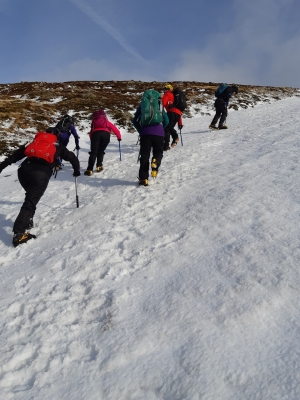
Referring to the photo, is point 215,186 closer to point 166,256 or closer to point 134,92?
point 166,256

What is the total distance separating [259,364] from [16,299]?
2.79 meters

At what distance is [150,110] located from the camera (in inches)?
248

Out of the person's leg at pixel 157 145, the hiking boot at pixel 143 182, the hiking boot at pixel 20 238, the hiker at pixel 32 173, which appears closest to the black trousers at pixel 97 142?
the person's leg at pixel 157 145


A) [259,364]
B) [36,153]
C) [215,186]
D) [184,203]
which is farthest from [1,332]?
[215,186]

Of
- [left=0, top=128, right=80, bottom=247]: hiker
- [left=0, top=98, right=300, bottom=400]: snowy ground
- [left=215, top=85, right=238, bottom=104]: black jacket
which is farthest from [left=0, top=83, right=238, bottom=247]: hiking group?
[left=215, top=85, right=238, bottom=104]: black jacket

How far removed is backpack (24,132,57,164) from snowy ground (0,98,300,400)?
135 centimetres

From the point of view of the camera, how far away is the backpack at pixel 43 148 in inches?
199

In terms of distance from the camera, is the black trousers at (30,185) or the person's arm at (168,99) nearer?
the black trousers at (30,185)

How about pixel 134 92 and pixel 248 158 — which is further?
pixel 134 92

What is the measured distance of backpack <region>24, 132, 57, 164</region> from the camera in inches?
199

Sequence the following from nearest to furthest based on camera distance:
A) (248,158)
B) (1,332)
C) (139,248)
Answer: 1. (1,332)
2. (139,248)
3. (248,158)

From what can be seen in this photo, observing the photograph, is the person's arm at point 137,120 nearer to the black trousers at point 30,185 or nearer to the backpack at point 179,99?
the black trousers at point 30,185

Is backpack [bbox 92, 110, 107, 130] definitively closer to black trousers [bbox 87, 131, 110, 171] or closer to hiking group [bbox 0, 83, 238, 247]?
hiking group [bbox 0, 83, 238, 247]

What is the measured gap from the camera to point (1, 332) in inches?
117
